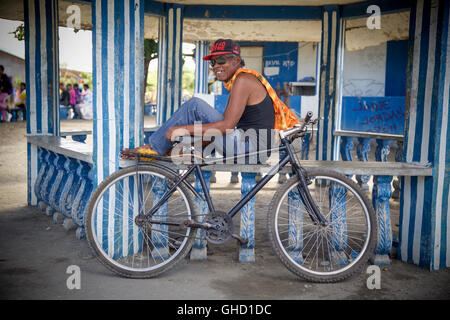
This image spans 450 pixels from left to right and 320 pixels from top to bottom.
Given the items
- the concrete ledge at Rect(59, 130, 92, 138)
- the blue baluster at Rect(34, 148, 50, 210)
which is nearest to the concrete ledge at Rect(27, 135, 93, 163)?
the blue baluster at Rect(34, 148, 50, 210)

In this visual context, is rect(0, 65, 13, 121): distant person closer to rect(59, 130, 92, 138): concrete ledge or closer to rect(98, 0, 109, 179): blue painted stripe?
rect(59, 130, 92, 138): concrete ledge

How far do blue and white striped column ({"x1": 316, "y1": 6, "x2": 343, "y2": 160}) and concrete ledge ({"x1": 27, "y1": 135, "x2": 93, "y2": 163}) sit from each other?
13.8 feet

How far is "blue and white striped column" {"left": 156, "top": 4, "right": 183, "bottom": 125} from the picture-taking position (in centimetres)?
812

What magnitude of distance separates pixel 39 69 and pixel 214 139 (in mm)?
3504

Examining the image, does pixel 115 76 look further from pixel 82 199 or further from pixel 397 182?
pixel 397 182

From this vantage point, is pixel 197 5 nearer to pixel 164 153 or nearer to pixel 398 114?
pixel 164 153

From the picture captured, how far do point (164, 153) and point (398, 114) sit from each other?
12.2 m

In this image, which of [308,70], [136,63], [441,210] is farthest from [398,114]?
[136,63]

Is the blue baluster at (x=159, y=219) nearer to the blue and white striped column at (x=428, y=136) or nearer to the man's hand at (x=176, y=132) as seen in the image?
the man's hand at (x=176, y=132)

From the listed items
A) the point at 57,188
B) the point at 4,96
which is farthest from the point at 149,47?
the point at 57,188

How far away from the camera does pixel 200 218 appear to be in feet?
12.3

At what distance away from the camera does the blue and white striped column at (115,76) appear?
3924mm

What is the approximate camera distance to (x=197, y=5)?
7977 millimetres

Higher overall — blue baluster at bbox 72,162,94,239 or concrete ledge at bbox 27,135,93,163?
concrete ledge at bbox 27,135,93,163
